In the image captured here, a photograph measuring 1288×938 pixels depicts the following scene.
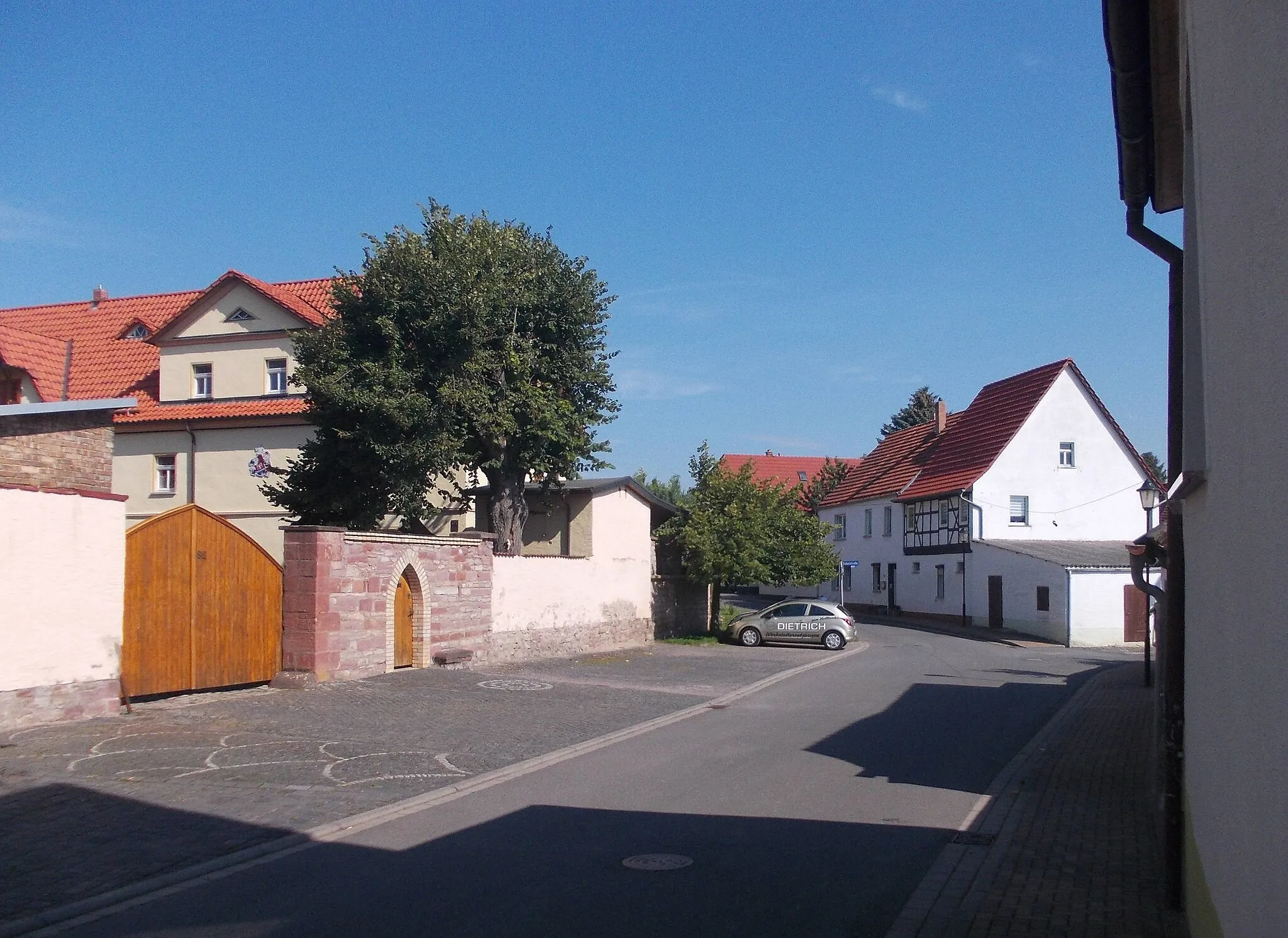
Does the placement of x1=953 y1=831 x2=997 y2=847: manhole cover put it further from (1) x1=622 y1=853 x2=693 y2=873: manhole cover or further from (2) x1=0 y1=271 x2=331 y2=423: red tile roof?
(2) x1=0 y1=271 x2=331 y2=423: red tile roof

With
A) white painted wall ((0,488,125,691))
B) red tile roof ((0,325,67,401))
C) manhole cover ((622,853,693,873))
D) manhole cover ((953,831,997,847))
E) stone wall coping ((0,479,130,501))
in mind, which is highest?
red tile roof ((0,325,67,401))

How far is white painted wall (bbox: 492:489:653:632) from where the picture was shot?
24.8 metres

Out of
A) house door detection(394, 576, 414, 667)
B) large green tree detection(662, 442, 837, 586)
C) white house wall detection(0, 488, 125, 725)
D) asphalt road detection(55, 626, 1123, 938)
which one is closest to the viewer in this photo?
asphalt road detection(55, 626, 1123, 938)

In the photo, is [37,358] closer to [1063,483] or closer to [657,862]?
[657,862]

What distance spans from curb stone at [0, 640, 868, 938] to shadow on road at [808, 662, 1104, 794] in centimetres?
320

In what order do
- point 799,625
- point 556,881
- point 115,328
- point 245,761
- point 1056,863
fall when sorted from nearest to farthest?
point 556,881 < point 1056,863 < point 245,761 < point 799,625 < point 115,328

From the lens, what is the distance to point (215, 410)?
116 ft

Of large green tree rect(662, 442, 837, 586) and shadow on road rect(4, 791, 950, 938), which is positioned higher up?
large green tree rect(662, 442, 837, 586)

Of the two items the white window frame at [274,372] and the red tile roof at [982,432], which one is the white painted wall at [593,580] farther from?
the red tile roof at [982,432]

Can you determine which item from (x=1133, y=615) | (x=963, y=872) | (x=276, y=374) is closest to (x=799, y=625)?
(x=1133, y=615)

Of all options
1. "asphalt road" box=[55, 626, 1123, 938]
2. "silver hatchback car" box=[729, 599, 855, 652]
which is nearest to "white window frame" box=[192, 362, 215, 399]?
"silver hatchback car" box=[729, 599, 855, 652]

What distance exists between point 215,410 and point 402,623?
60.0 feet

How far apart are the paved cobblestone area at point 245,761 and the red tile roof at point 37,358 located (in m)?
17.0

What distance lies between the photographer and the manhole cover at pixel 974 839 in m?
8.48
